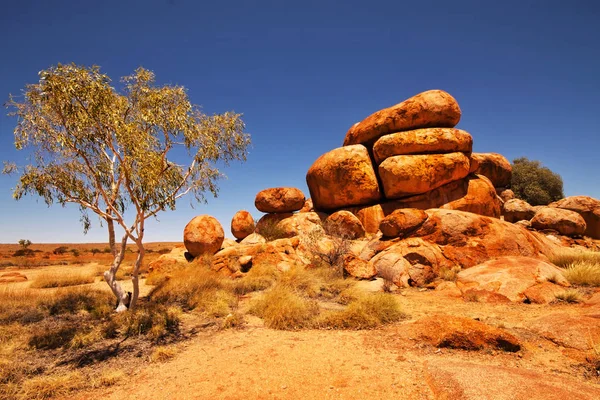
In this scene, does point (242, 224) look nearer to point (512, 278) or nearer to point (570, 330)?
point (512, 278)

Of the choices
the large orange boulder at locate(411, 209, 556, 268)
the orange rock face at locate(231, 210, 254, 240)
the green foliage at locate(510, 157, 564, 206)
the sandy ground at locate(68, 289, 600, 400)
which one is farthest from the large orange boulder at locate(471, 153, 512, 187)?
the sandy ground at locate(68, 289, 600, 400)

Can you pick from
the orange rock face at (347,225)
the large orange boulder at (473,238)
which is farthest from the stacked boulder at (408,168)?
the large orange boulder at (473,238)

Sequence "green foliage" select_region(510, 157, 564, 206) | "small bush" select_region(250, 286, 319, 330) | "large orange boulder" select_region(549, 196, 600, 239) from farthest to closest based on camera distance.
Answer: "green foliage" select_region(510, 157, 564, 206) < "large orange boulder" select_region(549, 196, 600, 239) < "small bush" select_region(250, 286, 319, 330)

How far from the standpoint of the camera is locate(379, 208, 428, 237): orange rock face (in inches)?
559

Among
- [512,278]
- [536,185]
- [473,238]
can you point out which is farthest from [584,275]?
[536,185]

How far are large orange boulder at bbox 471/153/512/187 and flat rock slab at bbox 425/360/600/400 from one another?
2597 centimetres

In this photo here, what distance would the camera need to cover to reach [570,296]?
8.52 m

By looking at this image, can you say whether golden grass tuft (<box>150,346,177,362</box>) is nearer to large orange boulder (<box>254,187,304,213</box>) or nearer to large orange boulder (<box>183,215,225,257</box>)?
large orange boulder (<box>183,215,225,257</box>)

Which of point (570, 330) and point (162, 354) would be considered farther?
point (162, 354)

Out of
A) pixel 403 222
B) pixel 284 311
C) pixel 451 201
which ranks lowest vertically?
pixel 284 311

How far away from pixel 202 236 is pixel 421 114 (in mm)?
16272

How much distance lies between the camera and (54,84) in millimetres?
7723

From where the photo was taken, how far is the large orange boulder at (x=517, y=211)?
2332 cm

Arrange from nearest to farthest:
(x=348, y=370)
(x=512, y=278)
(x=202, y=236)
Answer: (x=348, y=370)
(x=512, y=278)
(x=202, y=236)
